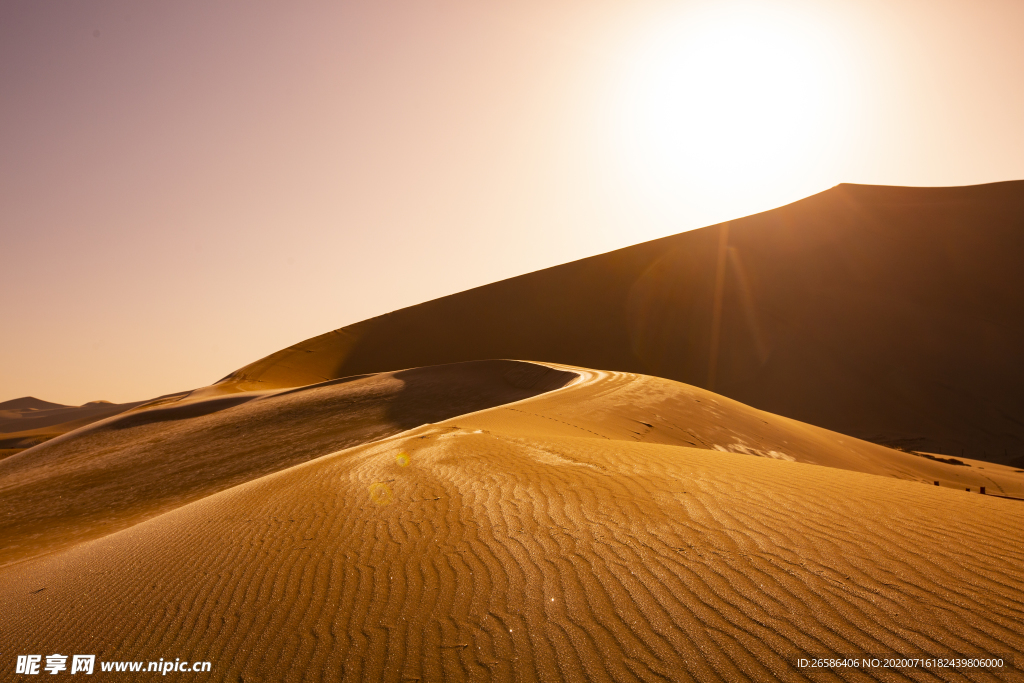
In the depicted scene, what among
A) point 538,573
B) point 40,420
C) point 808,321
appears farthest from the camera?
point 40,420

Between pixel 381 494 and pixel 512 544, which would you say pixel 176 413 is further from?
pixel 512 544

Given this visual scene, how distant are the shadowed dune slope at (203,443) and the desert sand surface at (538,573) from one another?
5.87 meters

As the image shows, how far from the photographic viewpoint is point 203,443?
629 inches

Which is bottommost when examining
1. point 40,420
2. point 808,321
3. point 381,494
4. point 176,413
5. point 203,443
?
Answer: point 808,321

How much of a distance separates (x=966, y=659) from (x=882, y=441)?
24.3 meters

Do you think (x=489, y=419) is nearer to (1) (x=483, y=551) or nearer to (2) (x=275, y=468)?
(2) (x=275, y=468)

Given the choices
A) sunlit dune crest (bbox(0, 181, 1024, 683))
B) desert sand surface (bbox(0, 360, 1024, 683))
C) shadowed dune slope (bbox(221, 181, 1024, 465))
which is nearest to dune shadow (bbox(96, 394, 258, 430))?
sunlit dune crest (bbox(0, 181, 1024, 683))

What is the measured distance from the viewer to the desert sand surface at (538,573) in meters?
2.83

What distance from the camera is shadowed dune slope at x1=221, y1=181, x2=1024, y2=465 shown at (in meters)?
27.0

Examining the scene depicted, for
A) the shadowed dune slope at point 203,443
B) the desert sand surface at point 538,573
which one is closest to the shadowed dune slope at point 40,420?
the shadowed dune slope at point 203,443

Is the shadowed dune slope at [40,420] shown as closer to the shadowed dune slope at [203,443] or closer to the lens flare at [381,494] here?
the shadowed dune slope at [203,443]

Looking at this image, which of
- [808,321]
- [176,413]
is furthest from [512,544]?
[808,321]

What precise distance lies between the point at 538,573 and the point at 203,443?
15325 millimetres

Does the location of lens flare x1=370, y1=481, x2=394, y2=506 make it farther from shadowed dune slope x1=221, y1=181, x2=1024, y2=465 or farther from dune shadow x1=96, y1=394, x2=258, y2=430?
shadowed dune slope x1=221, y1=181, x2=1024, y2=465
